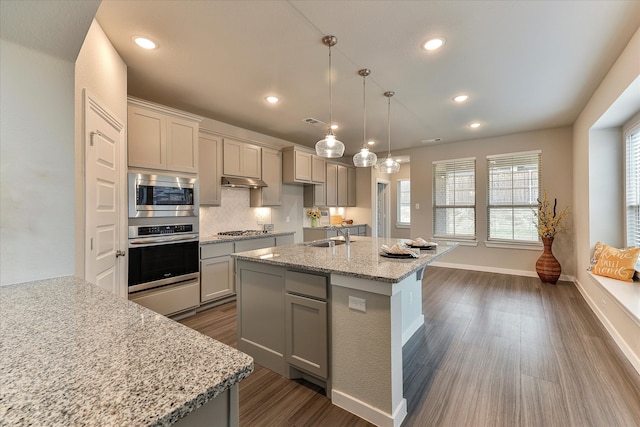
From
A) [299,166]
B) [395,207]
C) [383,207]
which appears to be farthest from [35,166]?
[395,207]

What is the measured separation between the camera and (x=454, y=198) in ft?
18.9

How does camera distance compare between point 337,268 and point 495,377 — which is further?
point 495,377

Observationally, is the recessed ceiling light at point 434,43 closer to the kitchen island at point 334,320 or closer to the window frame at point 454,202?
the kitchen island at point 334,320

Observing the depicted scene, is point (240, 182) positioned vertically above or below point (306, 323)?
above

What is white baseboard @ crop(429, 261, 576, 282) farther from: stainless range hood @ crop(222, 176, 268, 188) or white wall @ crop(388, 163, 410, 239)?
stainless range hood @ crop(222, 176, 268, 188)

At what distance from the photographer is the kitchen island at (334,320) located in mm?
1640

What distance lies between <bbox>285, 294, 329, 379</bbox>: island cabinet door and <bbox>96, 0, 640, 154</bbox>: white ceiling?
202 centimetres

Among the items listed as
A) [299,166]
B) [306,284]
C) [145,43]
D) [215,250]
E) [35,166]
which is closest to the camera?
[35,166]

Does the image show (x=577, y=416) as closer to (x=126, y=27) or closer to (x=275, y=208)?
(x=126, y=27)

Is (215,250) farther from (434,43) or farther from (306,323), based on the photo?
(434,43)

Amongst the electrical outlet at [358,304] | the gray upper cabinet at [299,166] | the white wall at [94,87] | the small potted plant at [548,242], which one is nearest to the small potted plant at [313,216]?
the gray upper cabinet at [299,166]

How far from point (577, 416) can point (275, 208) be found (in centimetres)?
438

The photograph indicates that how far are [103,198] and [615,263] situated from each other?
5044 mm

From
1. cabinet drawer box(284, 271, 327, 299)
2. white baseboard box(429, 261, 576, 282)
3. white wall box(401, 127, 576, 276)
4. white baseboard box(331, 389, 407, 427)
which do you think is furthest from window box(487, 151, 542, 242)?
cabinet drawer box(284, 271, 327, 299)
